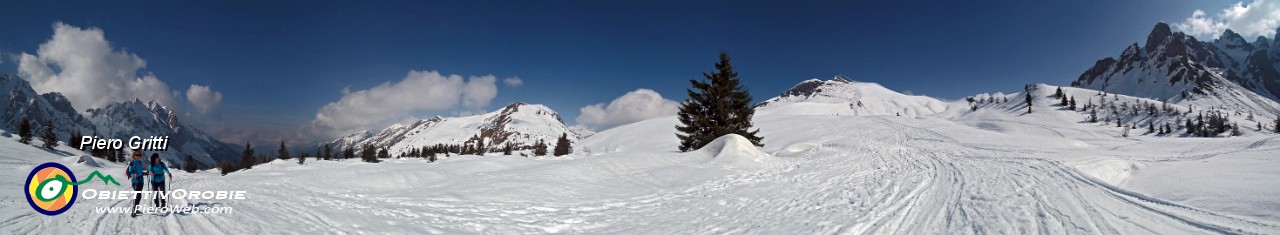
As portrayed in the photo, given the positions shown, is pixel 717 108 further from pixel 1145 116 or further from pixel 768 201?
pixel 1145 116

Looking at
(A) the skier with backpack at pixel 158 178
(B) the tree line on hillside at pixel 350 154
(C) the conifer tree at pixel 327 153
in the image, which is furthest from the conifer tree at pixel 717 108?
(C) the conifer tree at pixel 327 153

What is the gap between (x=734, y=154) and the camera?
22047 millimetres

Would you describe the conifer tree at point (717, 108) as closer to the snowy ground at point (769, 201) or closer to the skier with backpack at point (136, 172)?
the snowy ground at point (769, 201)

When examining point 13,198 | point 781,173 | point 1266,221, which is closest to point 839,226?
point 1266,221

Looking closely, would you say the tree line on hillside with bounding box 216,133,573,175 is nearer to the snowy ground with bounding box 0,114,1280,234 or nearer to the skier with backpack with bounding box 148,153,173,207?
the snowy ground with bounding box 0,114,1280,234

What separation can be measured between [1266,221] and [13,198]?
23.8 m

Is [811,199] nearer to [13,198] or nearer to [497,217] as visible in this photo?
[497,217]

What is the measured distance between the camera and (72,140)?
A: 76.8m

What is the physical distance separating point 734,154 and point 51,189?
20.7 metres

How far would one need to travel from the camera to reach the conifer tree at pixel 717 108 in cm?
3216

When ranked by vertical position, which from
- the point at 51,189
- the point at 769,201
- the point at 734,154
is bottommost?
the point at 769,201

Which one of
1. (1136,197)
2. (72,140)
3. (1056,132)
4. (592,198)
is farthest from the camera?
(72,140)

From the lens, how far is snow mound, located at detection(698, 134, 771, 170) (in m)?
20.6

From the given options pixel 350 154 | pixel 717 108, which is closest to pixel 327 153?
pixel 350 154
